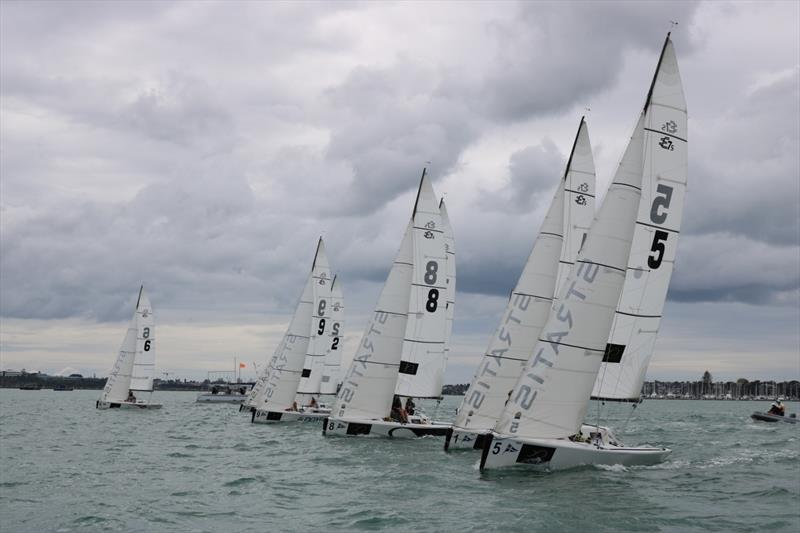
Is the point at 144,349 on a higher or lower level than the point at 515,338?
lower

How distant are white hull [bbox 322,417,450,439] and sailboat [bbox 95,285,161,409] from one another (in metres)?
35.3

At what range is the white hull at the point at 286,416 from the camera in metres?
48.8

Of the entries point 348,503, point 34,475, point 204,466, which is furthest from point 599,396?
point 34,475

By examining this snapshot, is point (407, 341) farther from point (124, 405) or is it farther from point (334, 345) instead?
point (124, 405)

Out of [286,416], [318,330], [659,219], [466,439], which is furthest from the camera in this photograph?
[318,330]

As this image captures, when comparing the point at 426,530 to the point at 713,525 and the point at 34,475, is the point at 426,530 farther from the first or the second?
the point at 34,475

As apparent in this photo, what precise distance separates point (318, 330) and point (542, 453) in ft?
104

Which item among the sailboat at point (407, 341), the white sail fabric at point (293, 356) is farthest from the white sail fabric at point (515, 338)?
the white sail fabric at point (293, 356)

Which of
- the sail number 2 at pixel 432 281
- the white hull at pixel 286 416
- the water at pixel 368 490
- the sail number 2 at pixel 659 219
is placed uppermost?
the sail number 2 at pixel 659 219

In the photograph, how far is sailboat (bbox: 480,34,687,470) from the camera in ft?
74.7

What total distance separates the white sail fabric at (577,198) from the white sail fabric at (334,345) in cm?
2694

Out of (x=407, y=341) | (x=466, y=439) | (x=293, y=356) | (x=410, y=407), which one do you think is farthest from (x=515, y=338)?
(x=293, y=356)

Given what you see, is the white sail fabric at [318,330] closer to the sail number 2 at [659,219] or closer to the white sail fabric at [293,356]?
the white sail fabric at [293,356]

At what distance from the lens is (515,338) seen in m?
30.4
